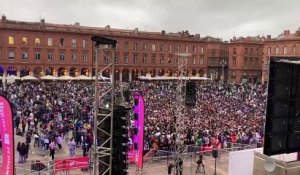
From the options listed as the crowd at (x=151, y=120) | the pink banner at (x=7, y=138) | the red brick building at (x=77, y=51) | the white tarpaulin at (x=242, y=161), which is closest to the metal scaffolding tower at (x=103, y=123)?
the pink banner at (x=7, y=138)

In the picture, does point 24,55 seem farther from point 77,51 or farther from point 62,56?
point 77,51

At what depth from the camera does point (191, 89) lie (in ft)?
71.0

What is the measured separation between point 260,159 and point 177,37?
220 feet

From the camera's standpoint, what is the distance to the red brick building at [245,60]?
289 ft

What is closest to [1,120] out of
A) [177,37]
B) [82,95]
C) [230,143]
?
[230,143]

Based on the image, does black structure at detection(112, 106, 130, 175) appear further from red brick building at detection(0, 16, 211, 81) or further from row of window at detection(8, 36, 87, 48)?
row of window at detection(8, 36, 87, 48)

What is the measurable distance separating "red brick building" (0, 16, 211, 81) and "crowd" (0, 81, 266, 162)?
83.3 ft

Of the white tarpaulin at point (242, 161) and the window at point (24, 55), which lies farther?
the window at point (24, 55)

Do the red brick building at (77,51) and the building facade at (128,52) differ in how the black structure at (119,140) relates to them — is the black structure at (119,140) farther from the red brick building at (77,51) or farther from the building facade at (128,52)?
the red brick building at (77,51)

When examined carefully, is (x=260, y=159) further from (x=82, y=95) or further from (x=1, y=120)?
(x=82, y=95)

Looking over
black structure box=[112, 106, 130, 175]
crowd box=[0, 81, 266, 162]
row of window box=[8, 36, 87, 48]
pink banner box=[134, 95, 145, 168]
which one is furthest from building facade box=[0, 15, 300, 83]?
black structure box=[112, 106, 130, 175]

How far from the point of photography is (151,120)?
27.3m

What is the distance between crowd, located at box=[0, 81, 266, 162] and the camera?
73.4 ft

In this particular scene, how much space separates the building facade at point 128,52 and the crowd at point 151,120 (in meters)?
22.4
